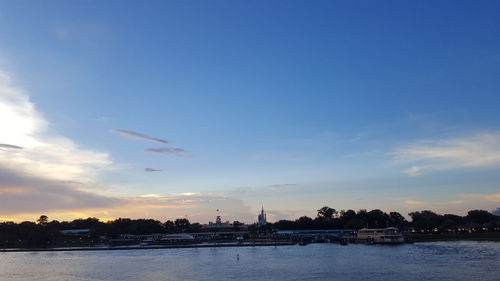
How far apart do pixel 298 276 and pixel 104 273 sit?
27632mm

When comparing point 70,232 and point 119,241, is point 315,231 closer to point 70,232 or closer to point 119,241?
point 119,241

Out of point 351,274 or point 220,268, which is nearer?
point 351,274

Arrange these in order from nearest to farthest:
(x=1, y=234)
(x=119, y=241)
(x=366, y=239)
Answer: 1. (x=366, y=239)
2. (x=1, y=234)
3. (x=119, y=241)

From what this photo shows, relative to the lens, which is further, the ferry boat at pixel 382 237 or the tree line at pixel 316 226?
the tree line at pixel 316 226

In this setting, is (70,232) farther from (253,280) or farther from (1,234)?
(253,280)

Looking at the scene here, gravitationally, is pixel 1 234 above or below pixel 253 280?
above

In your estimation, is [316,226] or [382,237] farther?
[316,226]

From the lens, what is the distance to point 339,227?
198m

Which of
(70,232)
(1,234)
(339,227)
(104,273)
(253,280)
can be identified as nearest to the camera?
(253,280)

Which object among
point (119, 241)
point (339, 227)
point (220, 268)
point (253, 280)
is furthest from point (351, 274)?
point (339, 227)

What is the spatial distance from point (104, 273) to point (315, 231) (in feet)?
439

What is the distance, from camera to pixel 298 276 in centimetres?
5247

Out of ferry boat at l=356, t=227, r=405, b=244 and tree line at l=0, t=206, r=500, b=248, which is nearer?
ferry boat at l=356, t=227, r=405, b=244

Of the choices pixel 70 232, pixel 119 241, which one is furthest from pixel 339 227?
pixel 70 232
